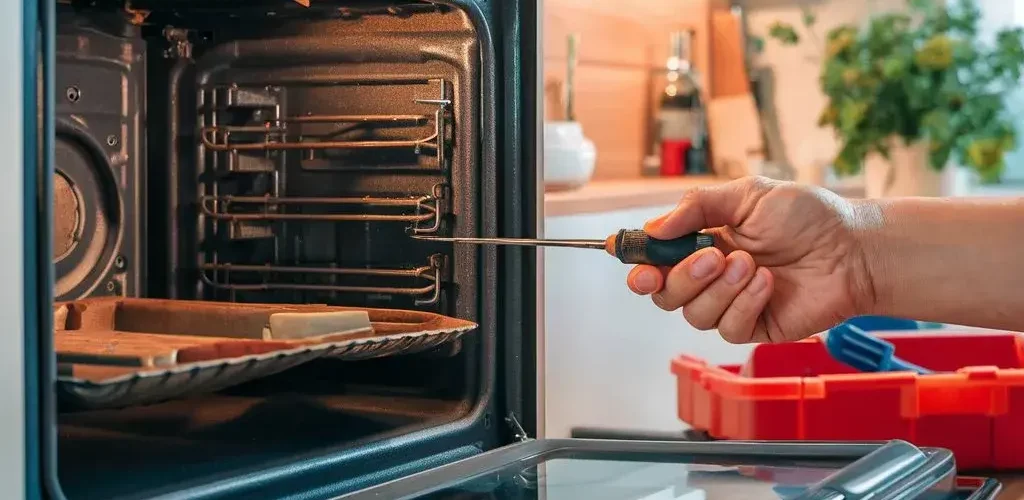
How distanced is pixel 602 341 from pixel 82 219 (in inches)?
30.8

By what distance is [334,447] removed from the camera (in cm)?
95

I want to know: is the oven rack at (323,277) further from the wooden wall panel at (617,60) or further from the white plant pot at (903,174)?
the white plant pot at (903,174)

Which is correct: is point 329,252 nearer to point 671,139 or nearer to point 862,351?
point 862,351

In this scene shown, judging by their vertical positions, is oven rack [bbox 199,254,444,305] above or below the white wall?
above

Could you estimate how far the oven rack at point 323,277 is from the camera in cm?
109

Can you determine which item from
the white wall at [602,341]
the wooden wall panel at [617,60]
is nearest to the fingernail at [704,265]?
the white wall at [602,341]

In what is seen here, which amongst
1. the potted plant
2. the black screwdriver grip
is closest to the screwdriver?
the black screwdriver grip

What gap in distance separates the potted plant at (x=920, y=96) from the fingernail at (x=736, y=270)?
4.71 feet

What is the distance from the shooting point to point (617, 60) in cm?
252

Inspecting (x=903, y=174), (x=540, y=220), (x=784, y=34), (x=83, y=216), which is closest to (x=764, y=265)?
(x=540, y=220)

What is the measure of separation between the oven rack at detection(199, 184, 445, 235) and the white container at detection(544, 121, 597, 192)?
54cm

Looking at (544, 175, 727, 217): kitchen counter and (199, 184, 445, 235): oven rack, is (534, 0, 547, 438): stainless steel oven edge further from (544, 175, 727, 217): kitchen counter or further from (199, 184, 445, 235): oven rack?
(544, 175, 727, 217): kitchen counter

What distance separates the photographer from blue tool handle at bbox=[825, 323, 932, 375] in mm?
1436

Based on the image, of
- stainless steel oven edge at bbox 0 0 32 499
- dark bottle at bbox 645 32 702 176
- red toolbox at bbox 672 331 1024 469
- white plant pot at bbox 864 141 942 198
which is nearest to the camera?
stainless steel oven edge at bbox 0 0 32 499
